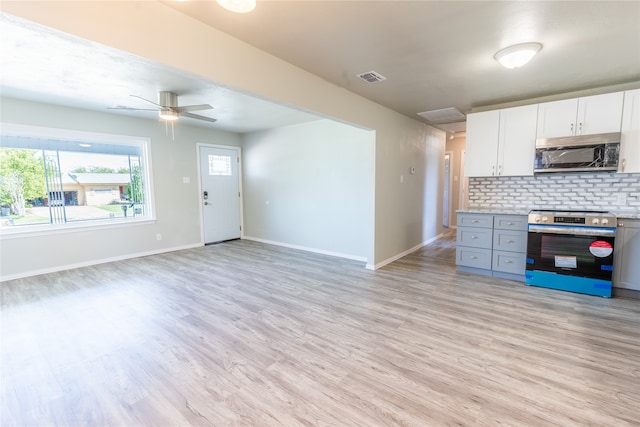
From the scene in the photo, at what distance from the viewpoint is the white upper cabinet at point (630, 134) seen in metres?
3.22

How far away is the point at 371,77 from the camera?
3.15 meters

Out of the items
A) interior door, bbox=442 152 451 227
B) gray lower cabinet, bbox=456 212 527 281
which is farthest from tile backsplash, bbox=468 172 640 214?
interior door, bbox=442 152 451 227

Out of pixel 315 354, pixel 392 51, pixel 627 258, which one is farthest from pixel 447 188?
pixel 315 354

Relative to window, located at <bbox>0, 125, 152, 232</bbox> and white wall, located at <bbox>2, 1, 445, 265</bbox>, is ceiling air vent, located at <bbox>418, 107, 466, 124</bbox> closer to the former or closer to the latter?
white wall, located at <bbox>2, 1, 445, 265</bbox>

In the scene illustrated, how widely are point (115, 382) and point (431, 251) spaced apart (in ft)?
16.5

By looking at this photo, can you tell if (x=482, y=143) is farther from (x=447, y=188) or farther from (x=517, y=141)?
(x=447, y=188)

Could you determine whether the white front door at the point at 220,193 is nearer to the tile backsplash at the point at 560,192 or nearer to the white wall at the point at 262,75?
the white wall at the point at 262,75

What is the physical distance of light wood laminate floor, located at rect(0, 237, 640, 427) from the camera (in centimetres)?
169

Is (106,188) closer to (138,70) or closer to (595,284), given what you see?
(138,70)

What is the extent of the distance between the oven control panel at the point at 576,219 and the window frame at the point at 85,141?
6162 millimetres

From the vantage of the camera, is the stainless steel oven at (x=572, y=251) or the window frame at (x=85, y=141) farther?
the window frame at (x=85, y=141)

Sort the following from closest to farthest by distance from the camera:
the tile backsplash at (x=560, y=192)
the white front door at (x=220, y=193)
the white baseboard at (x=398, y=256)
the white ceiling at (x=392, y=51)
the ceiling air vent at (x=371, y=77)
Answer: the white ceiling at (x=392, y=51) → the ceiling air vent at (x=371, y=77) → the tile backsplash at (x=560, y=192) → the white baseboard at (x=398, y=256) → the white front door at (x=220, y=193)

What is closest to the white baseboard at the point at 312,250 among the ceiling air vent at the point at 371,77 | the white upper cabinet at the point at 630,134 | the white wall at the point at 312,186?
the white wall at the point at 312,186

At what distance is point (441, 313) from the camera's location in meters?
2.92
